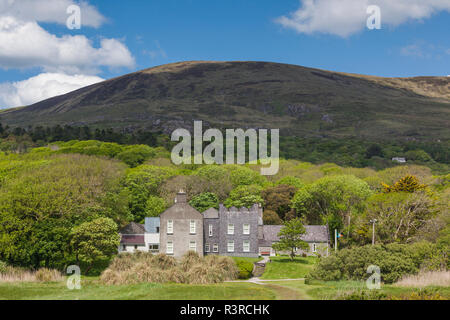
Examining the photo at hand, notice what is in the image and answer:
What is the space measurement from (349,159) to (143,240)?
139 m

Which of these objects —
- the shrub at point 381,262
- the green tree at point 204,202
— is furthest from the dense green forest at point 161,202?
the shrub at point 381,262

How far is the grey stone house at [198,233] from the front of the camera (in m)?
58.6

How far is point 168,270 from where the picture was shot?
130ft

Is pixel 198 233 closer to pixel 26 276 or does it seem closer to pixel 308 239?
pixel 308 239

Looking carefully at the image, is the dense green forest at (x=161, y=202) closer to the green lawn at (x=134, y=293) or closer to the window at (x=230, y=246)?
the window at (x=230, y=246)

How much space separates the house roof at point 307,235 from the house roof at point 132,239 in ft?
58.4

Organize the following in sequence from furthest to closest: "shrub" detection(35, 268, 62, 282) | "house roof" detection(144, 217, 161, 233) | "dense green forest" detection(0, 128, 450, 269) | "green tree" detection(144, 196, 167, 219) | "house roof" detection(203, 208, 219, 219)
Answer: "green tree" detection(144, 196, 167, 219) < "house roof" detection(144, 217, 161, 233) < "house roof" detection(203, 208, 219, 219) < "dense green forest" detection(0, 128, 450, 269) < "shrub" detection(35, 268, 62, 282)

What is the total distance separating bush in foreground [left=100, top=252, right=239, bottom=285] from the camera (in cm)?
3712

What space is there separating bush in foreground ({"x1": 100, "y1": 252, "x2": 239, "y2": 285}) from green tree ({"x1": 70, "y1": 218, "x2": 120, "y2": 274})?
4.83 meters

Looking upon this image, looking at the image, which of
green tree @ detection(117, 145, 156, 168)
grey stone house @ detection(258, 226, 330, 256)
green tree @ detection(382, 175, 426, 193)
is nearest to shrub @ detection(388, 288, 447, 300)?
grey stone house @ detection(258, 226, 330, 256)

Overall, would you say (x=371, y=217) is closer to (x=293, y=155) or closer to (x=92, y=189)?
(x=92, y=189)

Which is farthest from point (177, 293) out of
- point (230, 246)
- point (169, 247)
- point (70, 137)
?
point (70, 137)

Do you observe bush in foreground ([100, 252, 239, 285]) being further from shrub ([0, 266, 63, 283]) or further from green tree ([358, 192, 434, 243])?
green tree ([358, 192, 434, 243])
